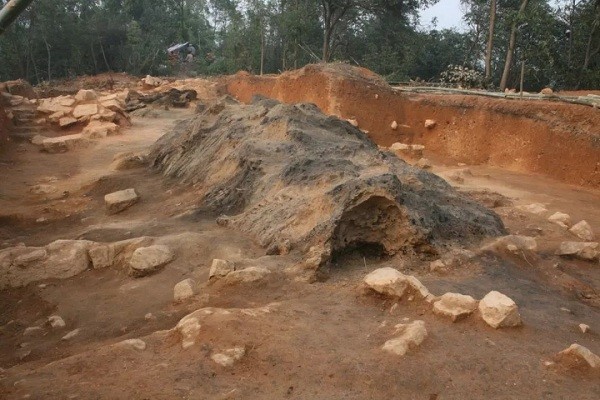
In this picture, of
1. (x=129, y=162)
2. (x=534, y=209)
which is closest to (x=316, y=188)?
(x=534, y=209)

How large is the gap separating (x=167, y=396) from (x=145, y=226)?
3.21 m

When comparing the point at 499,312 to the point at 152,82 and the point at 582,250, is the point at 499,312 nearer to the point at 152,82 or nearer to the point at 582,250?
the point at 582,250

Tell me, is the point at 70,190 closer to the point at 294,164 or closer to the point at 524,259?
the point at 294,164

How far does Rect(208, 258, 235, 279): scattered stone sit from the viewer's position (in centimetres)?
345

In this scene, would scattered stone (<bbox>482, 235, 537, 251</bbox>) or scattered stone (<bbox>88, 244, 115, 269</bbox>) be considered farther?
scattered stone (<bbox>88, 244, 115, 269</bbox>)

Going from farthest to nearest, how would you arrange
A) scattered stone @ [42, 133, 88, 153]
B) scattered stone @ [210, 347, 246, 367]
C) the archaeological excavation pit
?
scattered stone @ [42, 133, 88, 153], the archaeological excavation pit, scattered stone @ [210, 347, 246, 367]

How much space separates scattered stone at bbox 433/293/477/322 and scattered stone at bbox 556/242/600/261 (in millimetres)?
2312

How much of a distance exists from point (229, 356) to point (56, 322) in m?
1.75

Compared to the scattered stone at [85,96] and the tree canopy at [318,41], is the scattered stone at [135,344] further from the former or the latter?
the tree canopy at [318,41]

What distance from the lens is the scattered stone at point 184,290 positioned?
3334mm

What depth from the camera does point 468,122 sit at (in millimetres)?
10070

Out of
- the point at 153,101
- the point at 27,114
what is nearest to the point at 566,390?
the point at 27,114

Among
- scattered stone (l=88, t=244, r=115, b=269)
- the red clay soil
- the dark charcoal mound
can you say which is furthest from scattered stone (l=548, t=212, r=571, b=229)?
scattered stone (l=88, t=244, r=115, b=269)

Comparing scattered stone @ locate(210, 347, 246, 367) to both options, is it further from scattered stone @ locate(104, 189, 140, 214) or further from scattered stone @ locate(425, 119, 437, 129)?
scattered stone @ locate(425, 119, 437, 129)
